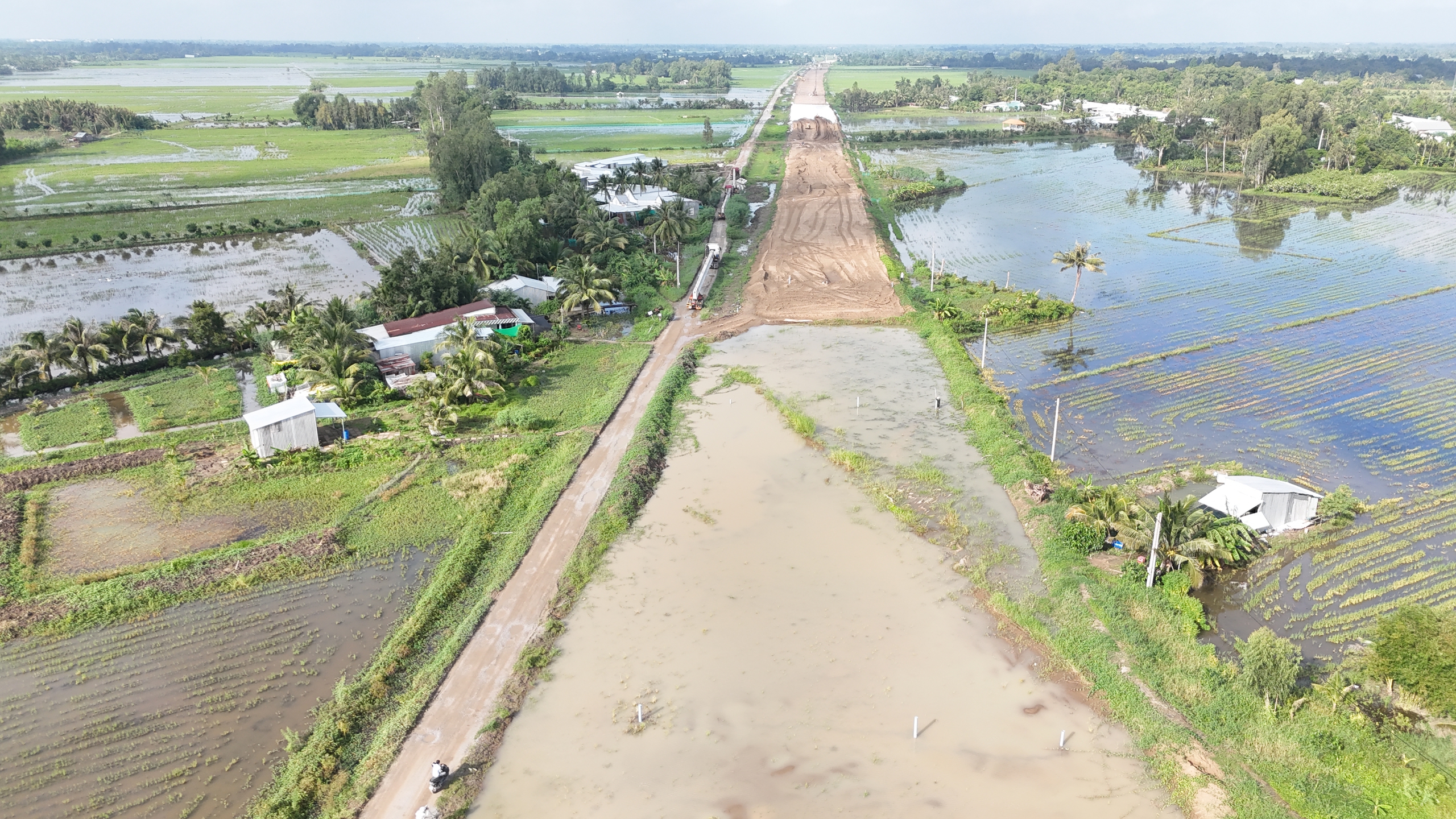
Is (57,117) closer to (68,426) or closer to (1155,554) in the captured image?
(68,426)

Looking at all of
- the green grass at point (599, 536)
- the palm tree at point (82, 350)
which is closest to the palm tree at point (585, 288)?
the green grass at point (599, 536)

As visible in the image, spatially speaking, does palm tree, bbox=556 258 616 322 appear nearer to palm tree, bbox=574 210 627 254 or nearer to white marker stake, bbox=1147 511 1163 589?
palm tree, bbox=574 210 627 254

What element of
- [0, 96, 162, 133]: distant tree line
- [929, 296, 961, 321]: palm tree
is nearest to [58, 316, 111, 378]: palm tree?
[929, 296, 961, 321]: palm tree

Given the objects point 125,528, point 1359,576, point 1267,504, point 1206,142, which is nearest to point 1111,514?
point 1267,504

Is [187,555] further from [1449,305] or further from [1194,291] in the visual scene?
[1449,305]

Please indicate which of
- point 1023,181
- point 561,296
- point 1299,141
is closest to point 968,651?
point 561,296
